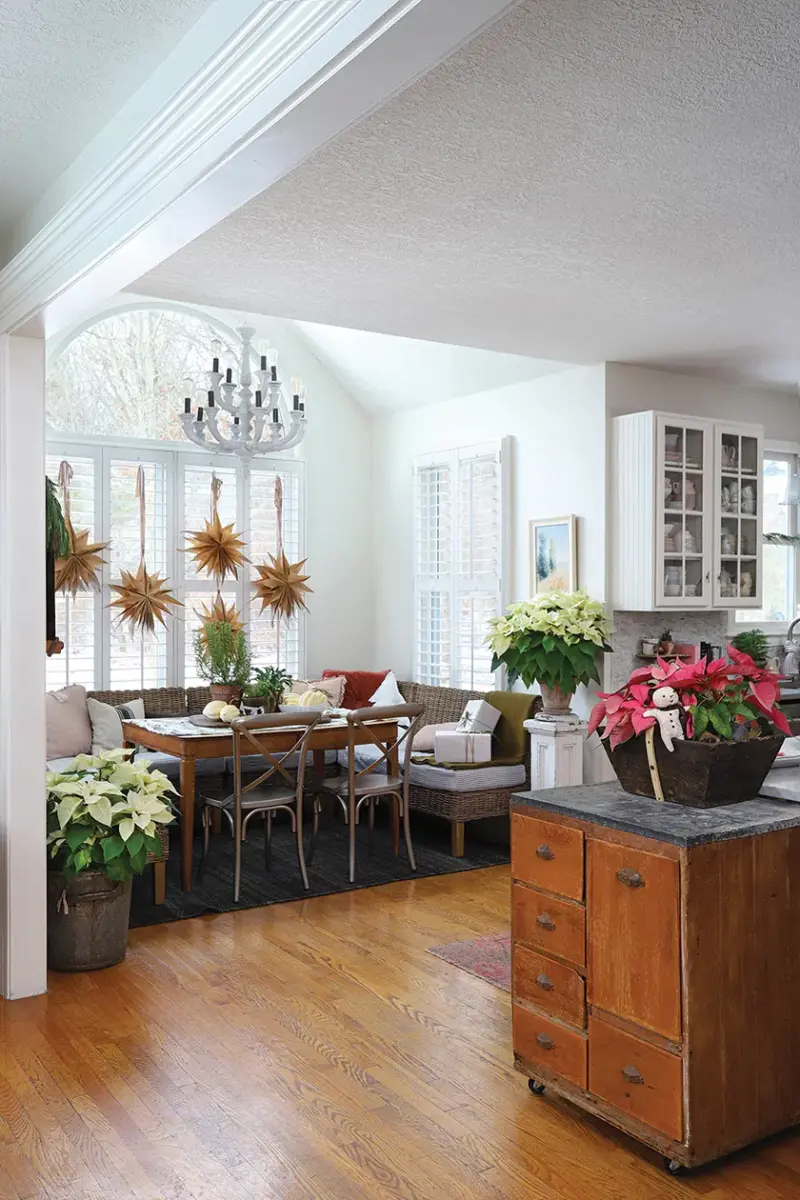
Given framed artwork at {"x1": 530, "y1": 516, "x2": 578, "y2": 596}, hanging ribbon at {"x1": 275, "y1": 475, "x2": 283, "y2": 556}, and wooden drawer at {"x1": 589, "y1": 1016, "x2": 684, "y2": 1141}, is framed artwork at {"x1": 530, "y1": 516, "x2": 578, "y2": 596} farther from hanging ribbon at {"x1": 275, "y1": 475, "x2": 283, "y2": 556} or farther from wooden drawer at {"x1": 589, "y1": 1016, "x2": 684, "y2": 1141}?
wooden drawer at {"x1": 589, "y1": 1016, "x2": 684, "y2": 1141}

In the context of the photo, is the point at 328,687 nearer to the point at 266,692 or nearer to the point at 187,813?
the point at 266,692

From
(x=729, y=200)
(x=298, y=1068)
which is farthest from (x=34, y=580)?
(x=729, y=200)

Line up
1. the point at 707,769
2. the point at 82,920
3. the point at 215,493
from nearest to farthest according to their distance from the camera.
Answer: the point at 707,769, the point at 82,920, the point at 215,493

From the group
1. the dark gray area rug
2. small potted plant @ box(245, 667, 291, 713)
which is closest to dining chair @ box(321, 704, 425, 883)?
the dark gray area rug

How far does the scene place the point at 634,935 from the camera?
2721 mm

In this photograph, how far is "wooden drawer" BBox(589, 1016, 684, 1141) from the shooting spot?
102 inches

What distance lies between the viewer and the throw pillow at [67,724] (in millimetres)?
6172

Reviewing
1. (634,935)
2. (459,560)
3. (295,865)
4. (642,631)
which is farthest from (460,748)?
(634,935)

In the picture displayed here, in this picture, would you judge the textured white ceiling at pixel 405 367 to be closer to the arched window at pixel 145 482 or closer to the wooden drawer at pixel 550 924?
the arched window at pixel 145 482

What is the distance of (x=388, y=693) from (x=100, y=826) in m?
3.39

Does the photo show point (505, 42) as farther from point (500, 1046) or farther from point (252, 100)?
point (500, 1046)

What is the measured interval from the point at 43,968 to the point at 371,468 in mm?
4995

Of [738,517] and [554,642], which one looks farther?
[738,517]

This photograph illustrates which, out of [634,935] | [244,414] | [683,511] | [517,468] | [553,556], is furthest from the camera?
[517,468]
